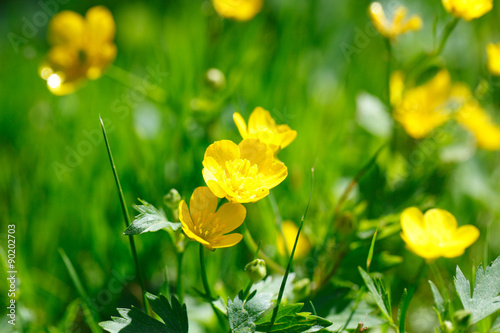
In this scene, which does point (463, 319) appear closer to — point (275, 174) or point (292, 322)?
point (292, 322)

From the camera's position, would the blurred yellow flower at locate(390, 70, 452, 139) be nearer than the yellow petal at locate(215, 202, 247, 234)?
No

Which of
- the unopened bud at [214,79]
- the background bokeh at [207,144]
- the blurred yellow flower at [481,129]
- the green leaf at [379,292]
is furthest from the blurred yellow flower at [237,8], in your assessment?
the green leaf at [379,292]

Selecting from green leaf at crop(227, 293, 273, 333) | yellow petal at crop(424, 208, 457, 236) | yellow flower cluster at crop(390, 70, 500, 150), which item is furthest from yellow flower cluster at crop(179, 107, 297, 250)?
yellow flower cluster at crop(390, 70, 500, 150)

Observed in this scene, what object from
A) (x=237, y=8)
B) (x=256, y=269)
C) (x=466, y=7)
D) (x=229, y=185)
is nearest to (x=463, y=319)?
(x=256, y=269)

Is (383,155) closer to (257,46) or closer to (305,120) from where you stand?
(305,120)

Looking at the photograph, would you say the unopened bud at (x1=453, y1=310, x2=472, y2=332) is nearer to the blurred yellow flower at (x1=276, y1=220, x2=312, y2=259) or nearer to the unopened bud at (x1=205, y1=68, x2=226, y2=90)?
the blurred yellow flower at (x1=276, y1=220, x2=312, y2=259)

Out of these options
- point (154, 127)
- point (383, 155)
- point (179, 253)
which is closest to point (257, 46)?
point (154, 127)
